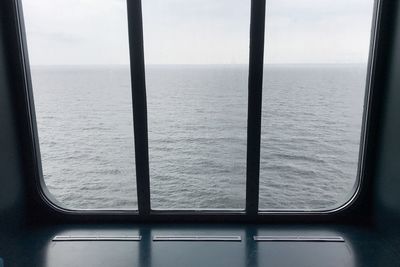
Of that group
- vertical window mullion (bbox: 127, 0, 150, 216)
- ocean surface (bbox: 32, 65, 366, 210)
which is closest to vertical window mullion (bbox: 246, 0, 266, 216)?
vertical window mullion (bbox: 127, 0, 150, 216)

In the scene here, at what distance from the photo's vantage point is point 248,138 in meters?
2.44

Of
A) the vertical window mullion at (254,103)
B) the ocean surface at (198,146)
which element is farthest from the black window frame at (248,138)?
the ocean surface at (198,146)

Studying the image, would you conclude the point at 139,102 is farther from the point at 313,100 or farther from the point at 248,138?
the point at 313,100

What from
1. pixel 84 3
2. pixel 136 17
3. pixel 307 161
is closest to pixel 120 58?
pixel 136 17

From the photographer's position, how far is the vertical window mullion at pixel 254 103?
220 cm

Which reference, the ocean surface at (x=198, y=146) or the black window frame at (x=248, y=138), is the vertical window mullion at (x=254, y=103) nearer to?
the black window frame at (x=248, y=138)

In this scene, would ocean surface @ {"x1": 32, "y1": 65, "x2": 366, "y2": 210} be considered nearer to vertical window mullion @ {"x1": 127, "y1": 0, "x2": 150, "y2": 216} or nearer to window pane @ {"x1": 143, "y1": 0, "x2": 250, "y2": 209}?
window pane @ {"x1": 143, "y1": 0, "x2": 250, "y2": 209}

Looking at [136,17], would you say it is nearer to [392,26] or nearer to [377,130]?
[392,26]

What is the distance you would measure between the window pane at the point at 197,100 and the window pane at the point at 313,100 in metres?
0.43

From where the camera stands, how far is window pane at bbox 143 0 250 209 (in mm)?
2508

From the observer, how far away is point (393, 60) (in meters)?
2.16

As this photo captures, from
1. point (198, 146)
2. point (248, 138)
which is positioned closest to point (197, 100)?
point (198, 146)

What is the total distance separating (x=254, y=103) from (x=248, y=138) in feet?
1.03

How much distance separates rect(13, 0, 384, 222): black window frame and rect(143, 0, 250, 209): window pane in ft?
0.25
